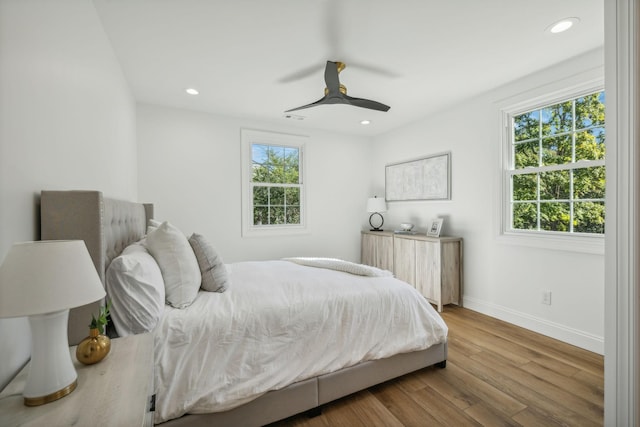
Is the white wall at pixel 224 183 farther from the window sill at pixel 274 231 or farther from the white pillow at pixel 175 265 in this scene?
the white pillow at pixel 175 265

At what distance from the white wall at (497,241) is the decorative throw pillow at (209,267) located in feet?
9.60

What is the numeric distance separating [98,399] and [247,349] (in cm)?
80

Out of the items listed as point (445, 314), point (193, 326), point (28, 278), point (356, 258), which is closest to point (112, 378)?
point (28, 278)

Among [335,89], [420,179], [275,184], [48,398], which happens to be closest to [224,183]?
[275,184]

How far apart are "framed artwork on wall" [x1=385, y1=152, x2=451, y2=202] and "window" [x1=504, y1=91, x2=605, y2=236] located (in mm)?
769

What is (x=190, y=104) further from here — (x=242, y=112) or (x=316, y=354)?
(x=316, y=354)

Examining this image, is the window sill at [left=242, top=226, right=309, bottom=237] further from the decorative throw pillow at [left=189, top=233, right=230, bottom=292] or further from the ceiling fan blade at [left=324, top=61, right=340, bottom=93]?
the ceiling fan blade at [left=324, top=61, right=340, bottom=93]

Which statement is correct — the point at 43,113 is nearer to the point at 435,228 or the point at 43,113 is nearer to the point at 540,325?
the point at 435,228

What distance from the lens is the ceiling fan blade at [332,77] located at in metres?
2.32

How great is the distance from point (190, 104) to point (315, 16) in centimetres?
228

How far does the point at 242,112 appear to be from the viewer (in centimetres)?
386

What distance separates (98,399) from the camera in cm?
79

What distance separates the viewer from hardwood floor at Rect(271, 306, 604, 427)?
1686 millimetres

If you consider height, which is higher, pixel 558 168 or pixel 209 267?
pixel 558 168
